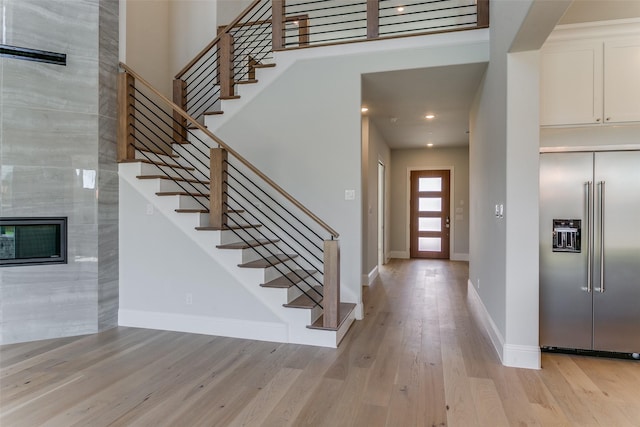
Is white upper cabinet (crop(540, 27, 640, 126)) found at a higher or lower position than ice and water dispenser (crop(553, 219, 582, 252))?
higher

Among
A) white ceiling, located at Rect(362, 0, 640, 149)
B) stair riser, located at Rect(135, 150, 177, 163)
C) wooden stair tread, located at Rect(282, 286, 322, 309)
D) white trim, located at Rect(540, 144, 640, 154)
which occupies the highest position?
white ceiling, located at Rect(362, 0, 640, 149)

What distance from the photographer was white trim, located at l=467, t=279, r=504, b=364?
9.77 feet

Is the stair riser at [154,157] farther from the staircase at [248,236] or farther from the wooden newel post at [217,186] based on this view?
the wooden newel post at [217,186]

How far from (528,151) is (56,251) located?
172 inches

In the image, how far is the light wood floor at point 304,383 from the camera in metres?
2.11

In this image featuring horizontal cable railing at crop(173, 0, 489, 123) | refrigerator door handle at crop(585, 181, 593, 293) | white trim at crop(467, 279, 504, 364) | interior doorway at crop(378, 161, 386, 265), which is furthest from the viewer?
interior doorway at crop(378, 161, 386, 265)

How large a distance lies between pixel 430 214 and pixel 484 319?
5165 mm

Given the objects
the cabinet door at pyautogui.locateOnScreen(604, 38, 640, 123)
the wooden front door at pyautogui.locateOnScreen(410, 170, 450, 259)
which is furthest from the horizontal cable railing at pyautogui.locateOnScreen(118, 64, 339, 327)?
the wooden front door at pyautogui.locateOnScreen(410, 170, 450, 259)

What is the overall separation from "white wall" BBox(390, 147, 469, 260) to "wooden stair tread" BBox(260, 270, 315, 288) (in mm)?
5106

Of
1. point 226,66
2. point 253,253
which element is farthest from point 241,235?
point 226,66

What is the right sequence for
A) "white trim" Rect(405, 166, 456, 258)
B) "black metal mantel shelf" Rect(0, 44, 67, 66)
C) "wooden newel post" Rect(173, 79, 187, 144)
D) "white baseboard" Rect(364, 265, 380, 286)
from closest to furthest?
"black metal mantel shelf" Rect(0, 44, 67, 66) → "wooden newel post" Rect(173, 79, 187, 144) → "white baseboard" Rect(364, 265, 380, 286) → "white trim" Rect(405, 166, 456, 258)

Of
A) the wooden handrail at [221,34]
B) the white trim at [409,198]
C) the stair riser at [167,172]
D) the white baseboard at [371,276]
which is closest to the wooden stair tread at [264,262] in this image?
the stair riser at [167,172]

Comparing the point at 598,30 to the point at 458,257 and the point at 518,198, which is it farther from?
the point at 458,257

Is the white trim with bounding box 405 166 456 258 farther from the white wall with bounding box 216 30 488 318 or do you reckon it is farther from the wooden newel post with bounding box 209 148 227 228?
the wooden newel post with bounding box 209 148 227 228
